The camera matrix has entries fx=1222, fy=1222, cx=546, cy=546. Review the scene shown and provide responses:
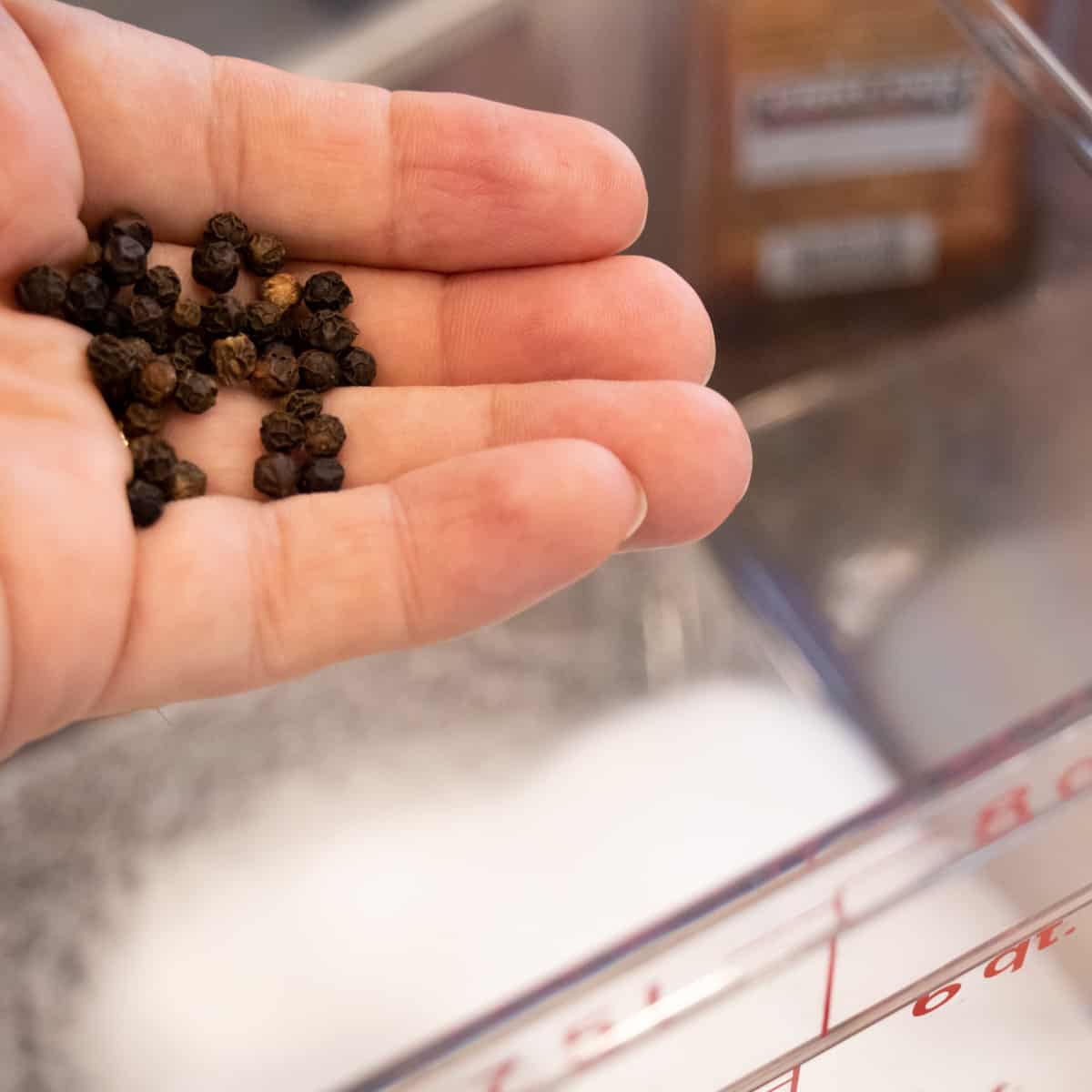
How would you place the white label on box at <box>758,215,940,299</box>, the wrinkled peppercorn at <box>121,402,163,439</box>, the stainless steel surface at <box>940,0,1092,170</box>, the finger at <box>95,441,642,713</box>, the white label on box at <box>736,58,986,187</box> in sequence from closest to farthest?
1. the finger at <box>95,441,642,713</box>
2. the wrinkled peppercorn at <box>121,402,163,439</box>
3. the stainless steel surface at <box>940,0,1092,170</box>
4. the white label on box at <box>736,58,986,187</box>
5. the white label on box at <box>758,215,940,299</box>

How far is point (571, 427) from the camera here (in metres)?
0.66

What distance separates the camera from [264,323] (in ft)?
2.52

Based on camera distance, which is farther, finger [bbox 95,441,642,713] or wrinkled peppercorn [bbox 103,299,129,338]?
wrinkled peppercorn [bbox 103,299,129,338]

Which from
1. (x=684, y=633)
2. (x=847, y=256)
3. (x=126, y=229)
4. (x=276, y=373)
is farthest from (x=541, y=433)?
(x=847, y=256)

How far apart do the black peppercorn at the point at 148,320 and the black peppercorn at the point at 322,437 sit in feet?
0.41

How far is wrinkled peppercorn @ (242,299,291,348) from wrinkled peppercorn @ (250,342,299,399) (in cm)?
1

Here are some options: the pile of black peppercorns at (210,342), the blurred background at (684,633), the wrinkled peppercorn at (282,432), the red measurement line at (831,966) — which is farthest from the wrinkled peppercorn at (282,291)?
the red measurement line at (831,966)

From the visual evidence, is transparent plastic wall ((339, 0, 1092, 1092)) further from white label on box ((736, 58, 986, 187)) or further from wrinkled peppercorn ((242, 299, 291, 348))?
wrinkled peppercorn ((242, 299, 291, 348))

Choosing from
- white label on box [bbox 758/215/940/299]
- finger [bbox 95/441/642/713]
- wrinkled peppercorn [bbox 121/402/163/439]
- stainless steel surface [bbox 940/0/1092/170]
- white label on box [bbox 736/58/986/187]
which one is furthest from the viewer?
white label on box [bbox 758/215/940/299]

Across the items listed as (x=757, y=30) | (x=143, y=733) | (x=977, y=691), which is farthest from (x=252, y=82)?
(x=977, y=691)

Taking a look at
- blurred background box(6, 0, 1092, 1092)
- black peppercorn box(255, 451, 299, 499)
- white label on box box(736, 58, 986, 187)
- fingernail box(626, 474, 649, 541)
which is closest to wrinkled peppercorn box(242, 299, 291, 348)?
black peppercorn box(255, 451, 299, 499)

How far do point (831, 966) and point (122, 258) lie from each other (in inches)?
22.6

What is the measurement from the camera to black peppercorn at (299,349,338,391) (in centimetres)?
75

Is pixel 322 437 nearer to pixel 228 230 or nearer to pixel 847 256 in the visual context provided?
pixel 228 230
